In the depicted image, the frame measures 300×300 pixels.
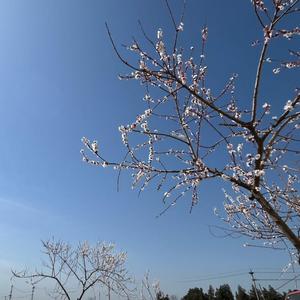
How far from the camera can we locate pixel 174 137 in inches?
161

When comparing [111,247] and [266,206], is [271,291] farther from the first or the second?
[266,206]

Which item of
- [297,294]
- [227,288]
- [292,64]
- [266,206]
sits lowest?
[266,206]

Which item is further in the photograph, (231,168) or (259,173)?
(231,168)

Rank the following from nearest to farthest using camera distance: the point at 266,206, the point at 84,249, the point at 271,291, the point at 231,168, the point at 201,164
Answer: the point at 266,206 < the point at 201,164 < the point at 231,168 < the point at 84,249 < the point at 271,291

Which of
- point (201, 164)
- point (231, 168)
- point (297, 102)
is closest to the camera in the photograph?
point (297, 102)

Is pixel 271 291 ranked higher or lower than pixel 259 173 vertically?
higher

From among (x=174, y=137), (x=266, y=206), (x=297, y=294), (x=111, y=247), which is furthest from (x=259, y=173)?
(x=297, y=294)

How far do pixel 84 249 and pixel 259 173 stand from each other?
67.1 ft

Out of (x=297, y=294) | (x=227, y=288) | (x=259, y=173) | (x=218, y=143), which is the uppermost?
(x=227, y=288)

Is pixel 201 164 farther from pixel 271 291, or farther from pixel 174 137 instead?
pixel 271 291

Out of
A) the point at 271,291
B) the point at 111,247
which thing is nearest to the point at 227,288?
the point at 271,291

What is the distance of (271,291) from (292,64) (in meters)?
62.5

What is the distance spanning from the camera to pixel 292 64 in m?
3.99

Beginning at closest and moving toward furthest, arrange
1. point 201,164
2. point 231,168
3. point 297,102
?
point 297,102
point 201,164
point 231,168
